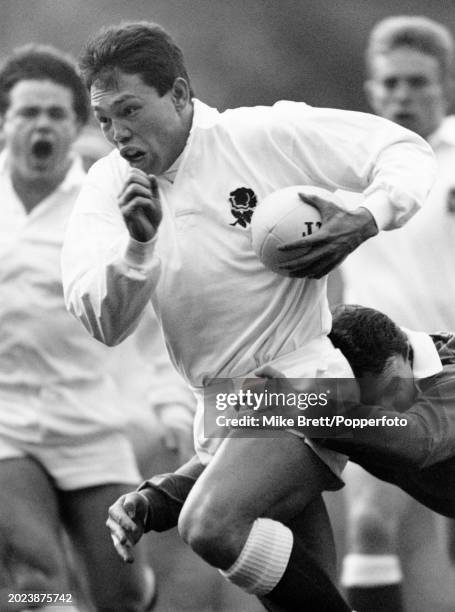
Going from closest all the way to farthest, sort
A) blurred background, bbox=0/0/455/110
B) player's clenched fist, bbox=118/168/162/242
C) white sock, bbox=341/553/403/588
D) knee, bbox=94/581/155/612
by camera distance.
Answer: player's clenched fist, bbox=118/168/162/242
knee, bbox=94/581/155/612
white sock, bbox=341/553/403/588
blurred background, bbox=0/0/455/110

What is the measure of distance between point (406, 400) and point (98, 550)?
1701 mm

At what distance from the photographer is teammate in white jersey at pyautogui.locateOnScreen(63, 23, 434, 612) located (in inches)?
164

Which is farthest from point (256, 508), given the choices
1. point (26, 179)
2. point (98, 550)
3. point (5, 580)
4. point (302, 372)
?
point (26, 179)

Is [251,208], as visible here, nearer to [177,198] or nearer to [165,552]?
[177,198]

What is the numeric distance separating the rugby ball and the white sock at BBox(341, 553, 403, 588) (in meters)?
2.63

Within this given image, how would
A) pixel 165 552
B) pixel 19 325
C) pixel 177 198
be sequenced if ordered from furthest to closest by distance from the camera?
pixel 165 552 < pixel 19 325 < pixel 177 198

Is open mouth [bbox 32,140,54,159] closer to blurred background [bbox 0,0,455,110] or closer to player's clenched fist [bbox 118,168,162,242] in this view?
blurred background [bbox 0,0,455,110]

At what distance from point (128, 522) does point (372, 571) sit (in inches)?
100.0

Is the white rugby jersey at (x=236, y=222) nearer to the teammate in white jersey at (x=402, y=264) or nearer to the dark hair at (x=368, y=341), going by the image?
the dark hair at (x=368, y=341)

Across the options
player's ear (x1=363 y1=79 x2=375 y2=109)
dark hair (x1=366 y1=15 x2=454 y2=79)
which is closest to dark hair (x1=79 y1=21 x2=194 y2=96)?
dark hair (x1=366 y1=15 x2=454 y2=79)

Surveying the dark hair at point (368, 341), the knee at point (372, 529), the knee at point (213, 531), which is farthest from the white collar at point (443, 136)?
the knee at point (213, 531)

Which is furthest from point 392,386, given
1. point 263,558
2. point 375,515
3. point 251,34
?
point 251,34

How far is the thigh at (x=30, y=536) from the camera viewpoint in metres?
5.66

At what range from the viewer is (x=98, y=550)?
573cm
